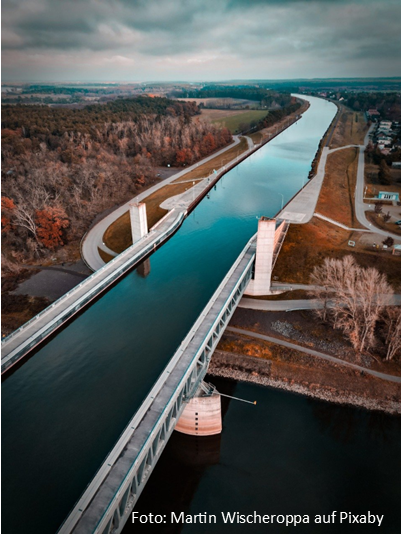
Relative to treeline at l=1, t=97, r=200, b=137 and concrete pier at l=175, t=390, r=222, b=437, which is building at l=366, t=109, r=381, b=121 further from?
concrete pier at l=175, t=390, r=222, b=437

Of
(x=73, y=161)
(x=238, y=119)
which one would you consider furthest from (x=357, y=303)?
(x=238, y=119)

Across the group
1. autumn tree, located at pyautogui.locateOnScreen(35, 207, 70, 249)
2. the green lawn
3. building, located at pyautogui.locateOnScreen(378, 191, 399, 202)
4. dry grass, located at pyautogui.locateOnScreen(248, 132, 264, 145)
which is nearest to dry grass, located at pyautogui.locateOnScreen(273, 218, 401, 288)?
building, located at pyautogui.locateOnScreen(378, 191, 399, 202)

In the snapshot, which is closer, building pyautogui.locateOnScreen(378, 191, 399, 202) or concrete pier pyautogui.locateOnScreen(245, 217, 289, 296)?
concrete pier pyautogui.locateOnScreen(245, 217, 289, 296)

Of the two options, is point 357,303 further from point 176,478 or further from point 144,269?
point 144,269

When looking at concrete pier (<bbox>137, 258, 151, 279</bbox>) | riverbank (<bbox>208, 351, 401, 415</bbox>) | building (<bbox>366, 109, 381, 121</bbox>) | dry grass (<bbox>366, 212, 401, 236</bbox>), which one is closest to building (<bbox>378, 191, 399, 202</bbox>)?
dry grass (<bbox>366, 212, 401, 236</bbox>)

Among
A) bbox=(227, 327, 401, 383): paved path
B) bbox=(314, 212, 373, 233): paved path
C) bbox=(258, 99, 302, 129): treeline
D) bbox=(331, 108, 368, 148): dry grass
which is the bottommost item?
bbox=(227, 327, 401, 383): paved path

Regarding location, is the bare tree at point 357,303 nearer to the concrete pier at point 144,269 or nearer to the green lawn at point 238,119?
the concrete pier at point 144,269

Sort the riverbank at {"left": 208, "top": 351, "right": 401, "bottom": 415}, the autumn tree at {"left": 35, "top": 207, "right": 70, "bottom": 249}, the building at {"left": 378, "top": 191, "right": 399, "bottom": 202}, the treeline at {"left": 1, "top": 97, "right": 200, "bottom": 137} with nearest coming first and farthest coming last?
the riverbank at {"left": 208, "top": 351, "right": 401, "bottom": 415} < the autumn tree at {"left": 35, "top": 207, "right": 70, "bottom": 249} < the building at {"left": 378, "top": 191, "right": 399, "bottom": 202} < the treeline at {"left": 1, "top": 97, "right": 200, "bottom": 137}

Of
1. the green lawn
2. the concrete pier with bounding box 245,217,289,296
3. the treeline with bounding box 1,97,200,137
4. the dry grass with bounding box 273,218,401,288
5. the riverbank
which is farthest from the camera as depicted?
the green lawn

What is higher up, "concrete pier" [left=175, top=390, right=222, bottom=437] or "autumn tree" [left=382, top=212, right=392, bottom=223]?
"autumn tree" [left=382, top=212, right=392, bottom=223]
